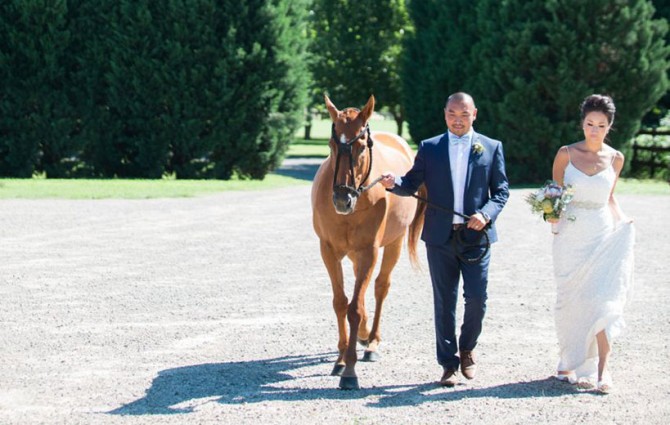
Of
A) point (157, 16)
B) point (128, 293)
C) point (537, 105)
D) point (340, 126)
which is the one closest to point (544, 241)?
point (128, 293)

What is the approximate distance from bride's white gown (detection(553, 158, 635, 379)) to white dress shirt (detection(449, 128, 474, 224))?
77 cm

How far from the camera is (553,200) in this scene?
253 inches

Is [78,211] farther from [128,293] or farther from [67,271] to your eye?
[128,293]

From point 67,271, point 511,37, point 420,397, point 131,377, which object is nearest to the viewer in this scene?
point 420,397

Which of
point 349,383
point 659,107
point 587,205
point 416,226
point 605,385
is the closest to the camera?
point 605,385

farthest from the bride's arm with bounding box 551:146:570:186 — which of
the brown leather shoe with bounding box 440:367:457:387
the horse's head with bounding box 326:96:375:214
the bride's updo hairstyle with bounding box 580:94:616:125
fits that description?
the brown leather shoe with bounding box 440:367:457:387

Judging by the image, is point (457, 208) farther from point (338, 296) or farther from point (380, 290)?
point (380, 290)

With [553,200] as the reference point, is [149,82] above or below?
above

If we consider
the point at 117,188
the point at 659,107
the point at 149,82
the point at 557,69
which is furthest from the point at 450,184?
the point at 659,107

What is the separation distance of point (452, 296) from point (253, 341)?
201cm

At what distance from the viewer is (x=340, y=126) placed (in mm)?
6359

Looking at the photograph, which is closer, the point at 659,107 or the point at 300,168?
the point at 659,107

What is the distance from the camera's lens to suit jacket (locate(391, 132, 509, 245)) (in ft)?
21.0

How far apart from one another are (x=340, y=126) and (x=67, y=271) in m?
5.73
